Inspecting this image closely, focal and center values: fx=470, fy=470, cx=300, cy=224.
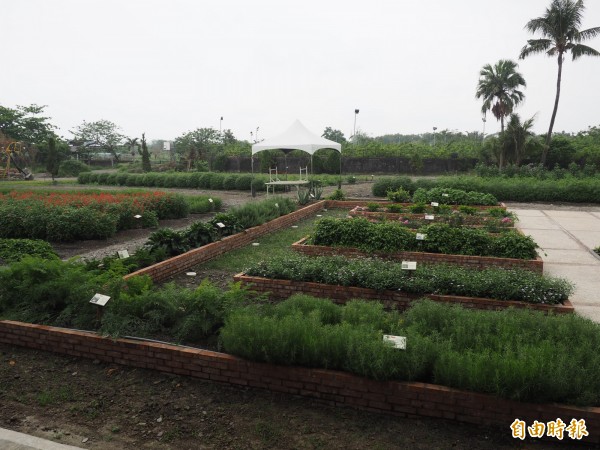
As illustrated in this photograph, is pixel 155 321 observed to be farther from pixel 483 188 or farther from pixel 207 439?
pixel 483 188

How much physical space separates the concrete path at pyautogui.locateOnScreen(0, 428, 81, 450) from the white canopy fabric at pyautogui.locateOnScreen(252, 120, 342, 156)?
14228 mm

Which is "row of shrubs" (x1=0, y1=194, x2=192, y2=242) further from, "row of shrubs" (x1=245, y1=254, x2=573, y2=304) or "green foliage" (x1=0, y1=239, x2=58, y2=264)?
"row of shrubs" (x1=245, y1=254, x2=573, y2=304)

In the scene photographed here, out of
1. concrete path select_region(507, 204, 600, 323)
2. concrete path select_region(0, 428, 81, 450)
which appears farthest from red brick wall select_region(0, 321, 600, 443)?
concrete path select_region(507, 204, 600, 323)

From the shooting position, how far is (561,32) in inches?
1096

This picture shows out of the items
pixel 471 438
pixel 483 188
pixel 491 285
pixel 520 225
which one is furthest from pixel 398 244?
pixel 483 188

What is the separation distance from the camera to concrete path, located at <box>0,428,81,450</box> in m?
3.01

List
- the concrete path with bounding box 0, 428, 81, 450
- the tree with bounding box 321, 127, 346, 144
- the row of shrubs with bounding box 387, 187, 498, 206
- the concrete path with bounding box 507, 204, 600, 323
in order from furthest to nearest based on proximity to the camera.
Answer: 1. the tree with bounding box 321, 127, 346, 144
2. the row of shrubs with bounding box 387, 187, 498, 206
3. the concrete path with bounding box 507, 204, 600, 323
4. the concrete path with bounding box 0, 428, 81, 450

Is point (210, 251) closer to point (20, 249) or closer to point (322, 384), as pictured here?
point (20, 249)

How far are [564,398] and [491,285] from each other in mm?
2331

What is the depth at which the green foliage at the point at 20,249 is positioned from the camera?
7.16 meters

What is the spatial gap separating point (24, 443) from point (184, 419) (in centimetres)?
102

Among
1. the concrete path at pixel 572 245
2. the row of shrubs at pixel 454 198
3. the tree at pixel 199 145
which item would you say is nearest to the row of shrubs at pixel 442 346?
the concrete path at pixel 572 245

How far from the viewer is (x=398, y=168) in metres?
35.0

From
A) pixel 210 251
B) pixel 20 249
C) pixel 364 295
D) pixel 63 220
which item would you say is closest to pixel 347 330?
pixel 364 295
